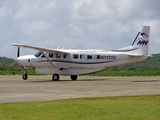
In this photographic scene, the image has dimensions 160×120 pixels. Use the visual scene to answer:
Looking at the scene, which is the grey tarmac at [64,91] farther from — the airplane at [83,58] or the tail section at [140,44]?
the tail section at [140,44]

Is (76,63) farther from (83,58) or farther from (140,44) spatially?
(140,44)

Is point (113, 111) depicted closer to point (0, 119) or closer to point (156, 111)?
point (156, 111)

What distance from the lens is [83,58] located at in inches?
1561

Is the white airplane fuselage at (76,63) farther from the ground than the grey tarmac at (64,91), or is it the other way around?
the white airplane fuselage at (76,63)

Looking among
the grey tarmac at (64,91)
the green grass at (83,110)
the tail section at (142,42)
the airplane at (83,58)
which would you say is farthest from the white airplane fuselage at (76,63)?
the green grass at (83,110)

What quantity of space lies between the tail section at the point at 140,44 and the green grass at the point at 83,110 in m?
22.4

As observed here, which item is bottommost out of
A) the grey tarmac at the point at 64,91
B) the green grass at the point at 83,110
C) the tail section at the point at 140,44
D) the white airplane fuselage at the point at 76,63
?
the green grass at the point at 83,110

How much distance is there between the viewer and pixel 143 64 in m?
133

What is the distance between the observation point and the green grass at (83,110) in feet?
42.1

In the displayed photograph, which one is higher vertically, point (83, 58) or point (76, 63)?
point (83, 58)

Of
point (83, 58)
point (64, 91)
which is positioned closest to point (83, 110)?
point (64, 91)

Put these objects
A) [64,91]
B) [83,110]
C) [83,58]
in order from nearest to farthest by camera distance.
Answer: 1. [83,110]
2. [64,91]
3. [83,58]

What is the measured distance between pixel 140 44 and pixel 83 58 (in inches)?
223

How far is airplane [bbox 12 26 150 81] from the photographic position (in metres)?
38.8
